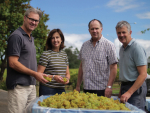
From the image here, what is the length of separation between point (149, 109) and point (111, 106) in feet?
8.40

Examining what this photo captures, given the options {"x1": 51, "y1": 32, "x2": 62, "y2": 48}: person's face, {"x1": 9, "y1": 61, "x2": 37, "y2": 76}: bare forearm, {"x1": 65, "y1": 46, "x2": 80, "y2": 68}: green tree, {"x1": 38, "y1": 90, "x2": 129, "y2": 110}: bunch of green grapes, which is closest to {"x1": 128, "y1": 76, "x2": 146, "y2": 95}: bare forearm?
{"x1": 38, "y1": 90, "x2": 129, "y2": 110}: bunch of green grapes

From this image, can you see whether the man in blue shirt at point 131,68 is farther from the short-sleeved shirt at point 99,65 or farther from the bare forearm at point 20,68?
the bare forearm at point 20,68

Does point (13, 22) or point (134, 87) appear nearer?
point (134, 87)

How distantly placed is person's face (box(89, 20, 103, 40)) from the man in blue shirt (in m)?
0.60

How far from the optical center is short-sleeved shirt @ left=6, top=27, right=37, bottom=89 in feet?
9.23

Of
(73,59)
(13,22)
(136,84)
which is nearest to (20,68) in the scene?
(136,84)

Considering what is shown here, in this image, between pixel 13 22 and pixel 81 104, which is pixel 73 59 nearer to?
pixel 13 22

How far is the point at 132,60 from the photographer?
2805mm

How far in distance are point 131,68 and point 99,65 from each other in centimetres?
78

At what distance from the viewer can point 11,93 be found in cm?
285

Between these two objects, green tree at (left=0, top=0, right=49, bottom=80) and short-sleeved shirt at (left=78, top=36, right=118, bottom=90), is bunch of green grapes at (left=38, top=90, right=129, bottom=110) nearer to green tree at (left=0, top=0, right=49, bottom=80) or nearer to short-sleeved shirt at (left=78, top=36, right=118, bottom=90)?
short-sleeved shirt at (left=78, top=36, right=118, bottom=90)

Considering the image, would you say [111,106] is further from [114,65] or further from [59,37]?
[59,37]

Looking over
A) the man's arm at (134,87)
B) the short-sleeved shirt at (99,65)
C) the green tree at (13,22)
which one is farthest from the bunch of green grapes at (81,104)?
the green tree at (13,22)

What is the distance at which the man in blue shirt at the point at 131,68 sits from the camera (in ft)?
8.72
